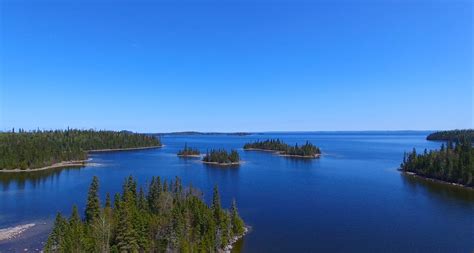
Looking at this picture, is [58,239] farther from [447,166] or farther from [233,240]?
[447,166]

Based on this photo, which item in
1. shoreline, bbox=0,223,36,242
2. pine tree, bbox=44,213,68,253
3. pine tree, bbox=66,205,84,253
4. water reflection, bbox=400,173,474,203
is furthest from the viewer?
water reflection, bbox=400,173,474,203

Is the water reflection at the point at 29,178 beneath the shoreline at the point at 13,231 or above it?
above

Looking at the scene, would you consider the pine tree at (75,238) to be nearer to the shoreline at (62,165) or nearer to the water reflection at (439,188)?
the water reflection at (439,188)

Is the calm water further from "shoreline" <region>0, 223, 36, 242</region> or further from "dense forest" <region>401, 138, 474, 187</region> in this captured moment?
"dense forest" <region>401, 138, 474, 187</region>

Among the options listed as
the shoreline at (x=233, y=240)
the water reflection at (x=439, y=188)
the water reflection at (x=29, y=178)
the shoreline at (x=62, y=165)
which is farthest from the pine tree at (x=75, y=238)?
the shoreline at (x=62, y=165)

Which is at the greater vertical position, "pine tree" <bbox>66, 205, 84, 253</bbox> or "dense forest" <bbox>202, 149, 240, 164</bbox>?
"dense forest" <bbox>202, 149, 240, 164</bbox>

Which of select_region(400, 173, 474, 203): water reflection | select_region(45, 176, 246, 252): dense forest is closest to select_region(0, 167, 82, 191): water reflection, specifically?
select_region(45, 176, 246, 252): dense forest
